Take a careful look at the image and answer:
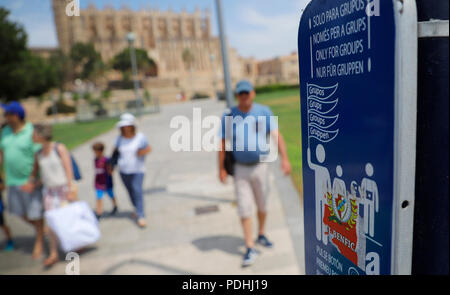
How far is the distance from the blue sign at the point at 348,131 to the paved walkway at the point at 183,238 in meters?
2.22

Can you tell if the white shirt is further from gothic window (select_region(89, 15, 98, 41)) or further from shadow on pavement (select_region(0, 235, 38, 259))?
gothic window (select_region(89, 15, 98, 41))

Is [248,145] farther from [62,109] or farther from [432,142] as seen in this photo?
[62,109]

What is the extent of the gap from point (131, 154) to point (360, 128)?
4.05 metres

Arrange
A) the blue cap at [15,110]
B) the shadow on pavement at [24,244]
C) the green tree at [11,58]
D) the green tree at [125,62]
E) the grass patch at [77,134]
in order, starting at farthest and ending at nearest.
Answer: the green tree at [125,62] < the green tree at [11,58] < the grass patch at [77,134] < the shadow on pavement at [24,244] < the blue cap at [15,110]

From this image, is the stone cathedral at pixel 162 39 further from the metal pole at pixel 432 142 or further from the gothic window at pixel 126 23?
the metal pole at pixel 432 142

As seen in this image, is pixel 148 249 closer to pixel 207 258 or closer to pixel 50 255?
pixel 207 258

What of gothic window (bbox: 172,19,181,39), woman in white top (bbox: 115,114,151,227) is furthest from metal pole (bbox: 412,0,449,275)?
gothic window (bbox: 172,19,181,39)

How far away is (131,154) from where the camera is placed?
4.75 meters

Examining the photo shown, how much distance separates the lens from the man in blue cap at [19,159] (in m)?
3.98

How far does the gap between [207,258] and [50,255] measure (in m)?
1.98

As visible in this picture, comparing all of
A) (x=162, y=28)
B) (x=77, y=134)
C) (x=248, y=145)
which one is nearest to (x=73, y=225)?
(x=248, y=145)

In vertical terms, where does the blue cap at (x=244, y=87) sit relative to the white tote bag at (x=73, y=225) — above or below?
above

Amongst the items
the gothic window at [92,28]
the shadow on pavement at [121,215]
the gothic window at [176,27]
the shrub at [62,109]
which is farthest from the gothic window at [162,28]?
the shadow on pavement at [121,215]
